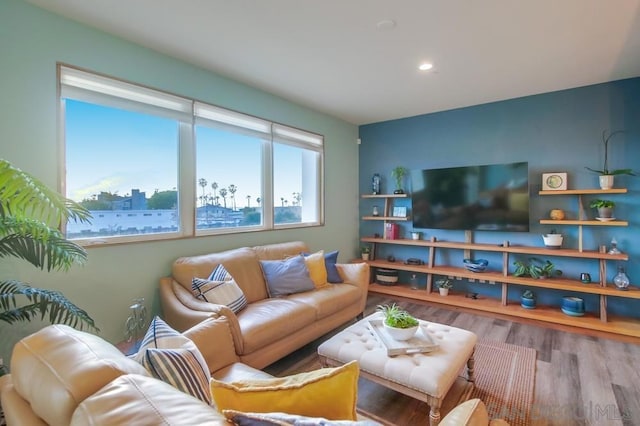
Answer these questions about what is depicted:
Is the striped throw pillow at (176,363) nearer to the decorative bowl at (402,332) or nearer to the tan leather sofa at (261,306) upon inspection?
the tan leather sofa at (261,306)

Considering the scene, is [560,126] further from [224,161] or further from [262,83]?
[224,161]

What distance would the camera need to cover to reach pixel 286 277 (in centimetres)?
296

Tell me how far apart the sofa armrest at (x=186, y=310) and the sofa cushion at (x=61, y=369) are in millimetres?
1009

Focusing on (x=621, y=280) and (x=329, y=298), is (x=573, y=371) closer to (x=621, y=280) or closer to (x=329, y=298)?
(x=621, y=280)

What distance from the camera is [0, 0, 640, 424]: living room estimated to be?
199 centimetres

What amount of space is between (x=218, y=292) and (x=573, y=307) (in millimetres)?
3683

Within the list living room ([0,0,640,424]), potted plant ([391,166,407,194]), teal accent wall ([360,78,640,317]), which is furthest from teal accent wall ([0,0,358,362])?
teal accent wall ([360,78,640,317])

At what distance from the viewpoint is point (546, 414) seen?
1.89 m

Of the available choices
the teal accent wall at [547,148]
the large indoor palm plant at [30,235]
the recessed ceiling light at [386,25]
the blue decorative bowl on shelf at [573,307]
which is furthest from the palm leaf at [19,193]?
the blue decorative bowl on shelf at [573,307]

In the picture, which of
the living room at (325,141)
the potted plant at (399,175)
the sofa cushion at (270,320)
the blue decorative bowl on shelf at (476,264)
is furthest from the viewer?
the potted plant at (399,175)

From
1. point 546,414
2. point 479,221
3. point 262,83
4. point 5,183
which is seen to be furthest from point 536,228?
point 5,183

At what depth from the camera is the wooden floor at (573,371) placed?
6.20 feet

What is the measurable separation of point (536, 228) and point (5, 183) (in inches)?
185

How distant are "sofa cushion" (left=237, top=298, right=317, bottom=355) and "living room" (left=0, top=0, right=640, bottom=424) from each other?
87cm
